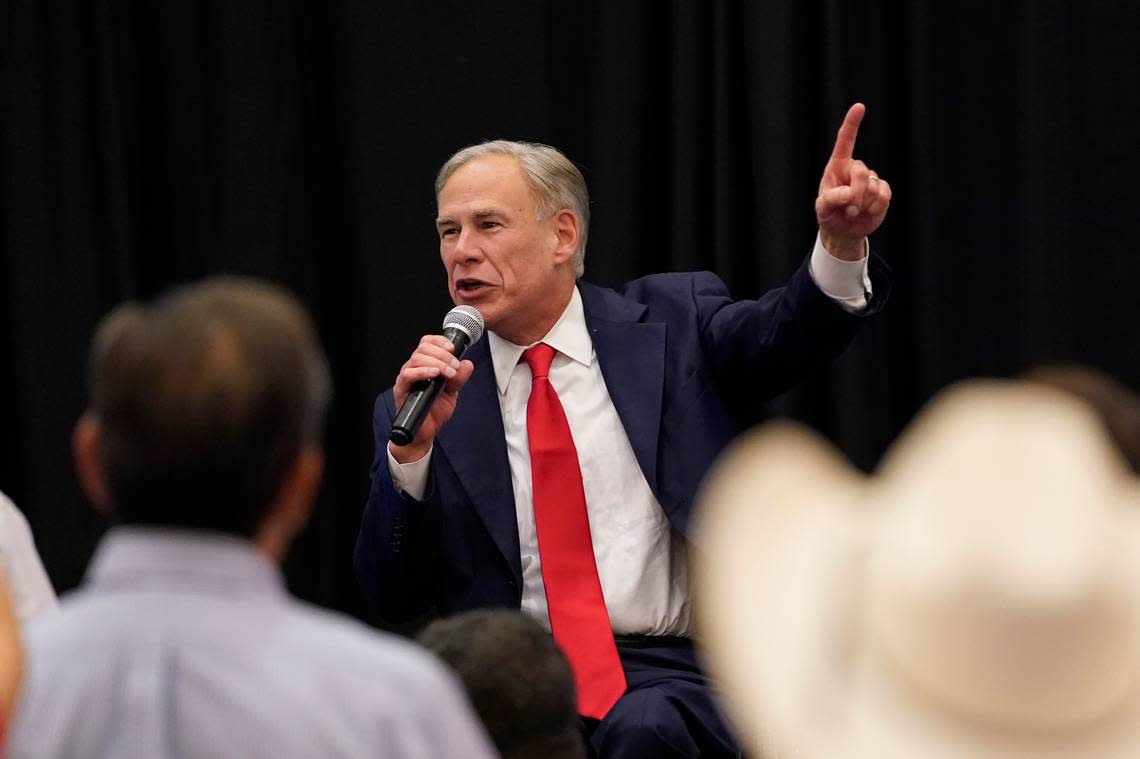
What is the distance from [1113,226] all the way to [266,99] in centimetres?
181

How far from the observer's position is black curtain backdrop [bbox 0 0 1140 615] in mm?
3111

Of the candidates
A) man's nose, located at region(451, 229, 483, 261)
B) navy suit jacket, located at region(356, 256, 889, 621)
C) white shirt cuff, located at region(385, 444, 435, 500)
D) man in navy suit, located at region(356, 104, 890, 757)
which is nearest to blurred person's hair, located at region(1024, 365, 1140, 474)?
man in navy suit, located at region(356, 104, 890, 757)

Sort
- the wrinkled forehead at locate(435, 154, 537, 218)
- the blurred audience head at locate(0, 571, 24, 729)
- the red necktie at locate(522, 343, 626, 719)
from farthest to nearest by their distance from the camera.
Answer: the wrinkled forehead at locate(435, 154, 537, 218) < the red necktie at locate(522, 343, 626, 719) < the blurred audience head at locate(0, 571, 24, 729)

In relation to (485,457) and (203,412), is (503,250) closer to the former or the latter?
(485,457)

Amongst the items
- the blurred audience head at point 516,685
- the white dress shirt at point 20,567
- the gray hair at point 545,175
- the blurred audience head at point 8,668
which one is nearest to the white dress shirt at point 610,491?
the gray hair at point 545,175

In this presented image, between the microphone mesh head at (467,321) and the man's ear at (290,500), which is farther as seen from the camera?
the microphone mesh head at (467,321)

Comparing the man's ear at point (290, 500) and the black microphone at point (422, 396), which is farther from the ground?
the man's ear at point (290, 500)

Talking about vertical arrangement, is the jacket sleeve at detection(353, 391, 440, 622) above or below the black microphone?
below

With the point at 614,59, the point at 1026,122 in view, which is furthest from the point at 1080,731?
the point at 614,59

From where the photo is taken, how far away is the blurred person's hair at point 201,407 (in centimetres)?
97

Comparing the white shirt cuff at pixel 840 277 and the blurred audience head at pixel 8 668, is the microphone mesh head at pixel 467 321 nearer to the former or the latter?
the white shirt cuff at pixel 840 277

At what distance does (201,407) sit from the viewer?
3.19 feet

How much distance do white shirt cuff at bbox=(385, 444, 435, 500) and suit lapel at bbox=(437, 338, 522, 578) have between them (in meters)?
0.09

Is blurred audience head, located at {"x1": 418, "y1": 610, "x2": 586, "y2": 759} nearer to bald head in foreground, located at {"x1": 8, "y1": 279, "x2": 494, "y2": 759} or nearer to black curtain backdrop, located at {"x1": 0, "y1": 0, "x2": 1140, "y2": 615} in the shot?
bald head in foreground, located at {"x1": 8, "y1": 279, "x2": 494, "y2": 759}
